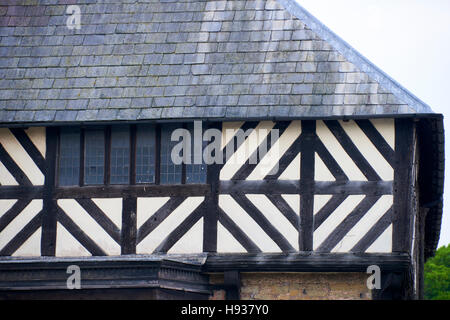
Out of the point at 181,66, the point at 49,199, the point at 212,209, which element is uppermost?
the point at 181,66

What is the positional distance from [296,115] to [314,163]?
33.1 inches

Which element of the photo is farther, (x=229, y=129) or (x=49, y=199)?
(x=49, y=199)

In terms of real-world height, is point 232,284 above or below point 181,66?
below

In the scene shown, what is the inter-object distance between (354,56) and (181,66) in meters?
2.80

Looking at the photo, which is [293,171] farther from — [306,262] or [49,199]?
[49,199]

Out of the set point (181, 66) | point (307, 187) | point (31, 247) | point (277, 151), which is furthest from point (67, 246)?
point (307, 187)

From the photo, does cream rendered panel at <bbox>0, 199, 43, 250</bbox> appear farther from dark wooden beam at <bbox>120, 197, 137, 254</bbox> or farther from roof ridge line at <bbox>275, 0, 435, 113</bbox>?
roof ridge line at <bbox>275, 0, 435, 113</bbox>

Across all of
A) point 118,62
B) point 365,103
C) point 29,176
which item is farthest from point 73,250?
point 365,103
